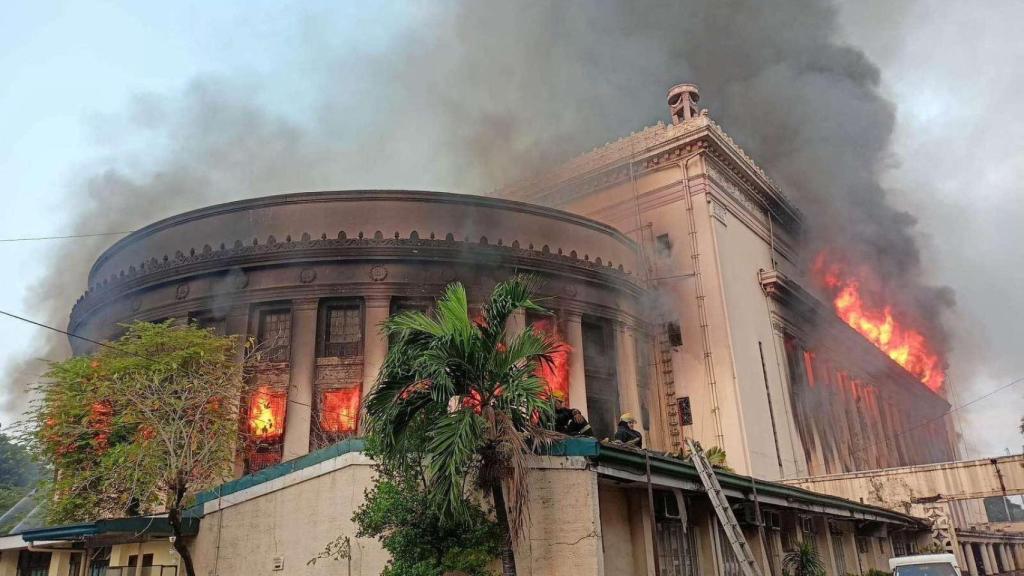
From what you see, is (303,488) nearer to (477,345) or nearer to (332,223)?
(477,345)

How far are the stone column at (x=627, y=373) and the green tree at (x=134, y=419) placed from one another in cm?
1352

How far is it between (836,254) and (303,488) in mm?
37916

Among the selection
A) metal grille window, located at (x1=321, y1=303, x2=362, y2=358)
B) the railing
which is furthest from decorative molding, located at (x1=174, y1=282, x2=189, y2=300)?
the railing

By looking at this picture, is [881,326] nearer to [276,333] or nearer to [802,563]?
[802,563]

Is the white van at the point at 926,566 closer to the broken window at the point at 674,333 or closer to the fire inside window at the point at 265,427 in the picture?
the fire inside window at the point at 265,427

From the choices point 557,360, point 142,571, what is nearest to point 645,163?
point 557,360

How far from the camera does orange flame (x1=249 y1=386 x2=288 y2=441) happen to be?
2191 centimetres

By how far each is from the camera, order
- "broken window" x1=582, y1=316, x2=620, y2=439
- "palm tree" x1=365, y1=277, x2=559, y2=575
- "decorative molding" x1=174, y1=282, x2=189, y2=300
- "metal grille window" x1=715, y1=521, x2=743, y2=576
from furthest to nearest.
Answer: "broken window" x1=582, y1=316, x2=620, y2=439, "decorative molding" x1=174, y1=282, x2=189, y2=300, "metal grille window" x1=715, y1=521, x2=743, y2=576, "palm tree" x1=365, y1=277, x2=559, y2=575

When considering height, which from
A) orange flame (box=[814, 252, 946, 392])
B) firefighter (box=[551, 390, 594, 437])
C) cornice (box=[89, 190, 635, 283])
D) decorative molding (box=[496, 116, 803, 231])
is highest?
decorative molding (box=[496, 116, 803, 231])

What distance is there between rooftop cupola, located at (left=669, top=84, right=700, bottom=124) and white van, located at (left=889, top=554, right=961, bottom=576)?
24.2 m

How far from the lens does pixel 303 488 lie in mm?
12141

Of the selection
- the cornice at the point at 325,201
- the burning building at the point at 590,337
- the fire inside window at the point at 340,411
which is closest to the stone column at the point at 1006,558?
the burning building at the point at 590,337

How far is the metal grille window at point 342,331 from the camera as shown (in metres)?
23.2

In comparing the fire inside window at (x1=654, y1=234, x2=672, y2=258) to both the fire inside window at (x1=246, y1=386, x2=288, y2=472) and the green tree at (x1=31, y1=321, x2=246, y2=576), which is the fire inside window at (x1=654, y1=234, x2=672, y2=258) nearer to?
the fire inside window at (x1=246, y1=386, x2=288, y2=472)
